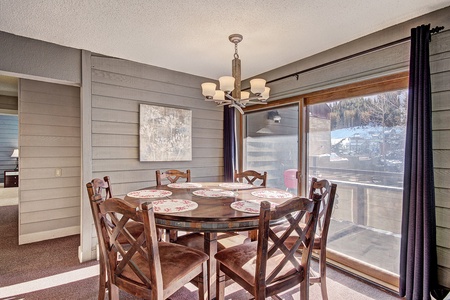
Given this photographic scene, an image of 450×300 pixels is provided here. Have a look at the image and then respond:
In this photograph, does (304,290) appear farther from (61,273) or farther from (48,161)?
(48,161)

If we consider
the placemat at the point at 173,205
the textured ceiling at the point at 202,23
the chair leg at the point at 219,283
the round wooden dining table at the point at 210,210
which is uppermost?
the textured ceiling at the point at 202,23

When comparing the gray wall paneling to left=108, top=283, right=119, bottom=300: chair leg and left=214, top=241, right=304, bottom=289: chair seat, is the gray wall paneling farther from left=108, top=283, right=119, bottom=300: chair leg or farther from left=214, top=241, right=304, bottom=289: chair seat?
left=214, top=241, right=304, bottom=289: chair seat

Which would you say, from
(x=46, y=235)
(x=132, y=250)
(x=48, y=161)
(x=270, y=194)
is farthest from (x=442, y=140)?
(x=46, y=235)

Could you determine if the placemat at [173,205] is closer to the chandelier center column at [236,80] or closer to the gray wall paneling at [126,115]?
the chandelier center column at [236,80]

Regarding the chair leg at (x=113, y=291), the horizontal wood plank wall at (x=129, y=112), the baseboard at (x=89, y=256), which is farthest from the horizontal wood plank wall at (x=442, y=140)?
the baseboard at (x=89, y=256)

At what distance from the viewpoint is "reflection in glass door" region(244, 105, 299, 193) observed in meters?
3.44

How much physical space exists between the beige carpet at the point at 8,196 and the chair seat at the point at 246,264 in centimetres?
619

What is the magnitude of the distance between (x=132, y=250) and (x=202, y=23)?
6.66ft

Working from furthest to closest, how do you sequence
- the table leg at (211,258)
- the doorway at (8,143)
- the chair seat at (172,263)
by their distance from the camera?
the doorway at (8,143) < the table leg at (211,258) < the chair seat at (172,263)

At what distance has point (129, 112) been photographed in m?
3.26

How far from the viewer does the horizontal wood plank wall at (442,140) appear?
78.2 inches

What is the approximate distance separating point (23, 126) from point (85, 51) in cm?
154

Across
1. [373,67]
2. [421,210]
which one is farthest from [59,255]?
[373,67]

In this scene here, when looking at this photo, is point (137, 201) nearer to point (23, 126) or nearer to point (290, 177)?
point (290, 177)
